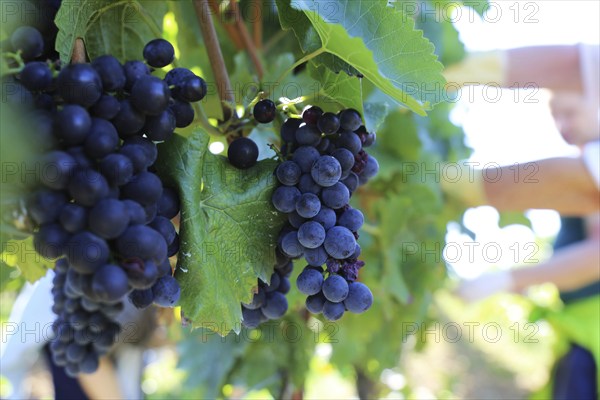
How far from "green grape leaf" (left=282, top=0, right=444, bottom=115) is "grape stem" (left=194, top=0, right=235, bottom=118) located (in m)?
0.15


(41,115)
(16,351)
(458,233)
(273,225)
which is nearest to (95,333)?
(273,225)

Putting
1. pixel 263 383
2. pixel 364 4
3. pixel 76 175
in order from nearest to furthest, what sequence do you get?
1. pixel 76 175
2. pixel 364 4
3. pixel 263 383

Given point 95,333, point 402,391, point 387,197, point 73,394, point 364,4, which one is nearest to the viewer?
point 364,4

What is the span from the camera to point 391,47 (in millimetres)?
634

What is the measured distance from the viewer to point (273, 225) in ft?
2.13

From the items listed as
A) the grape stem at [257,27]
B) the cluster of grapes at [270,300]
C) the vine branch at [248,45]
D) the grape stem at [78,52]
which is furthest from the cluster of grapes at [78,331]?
the grape stem at [257,27]

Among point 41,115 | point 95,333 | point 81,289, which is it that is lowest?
point 95,333

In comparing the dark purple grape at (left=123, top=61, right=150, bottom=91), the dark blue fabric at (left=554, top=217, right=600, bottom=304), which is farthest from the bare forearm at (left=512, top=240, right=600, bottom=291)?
the dark purple grape at (left=123, top=61, right=150, bottom=91)

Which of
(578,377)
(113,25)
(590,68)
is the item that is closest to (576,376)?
(578,377)

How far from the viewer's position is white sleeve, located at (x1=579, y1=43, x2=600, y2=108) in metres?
1.72

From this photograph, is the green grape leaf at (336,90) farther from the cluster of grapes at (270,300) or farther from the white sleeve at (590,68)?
the white sleeve at (590,68)

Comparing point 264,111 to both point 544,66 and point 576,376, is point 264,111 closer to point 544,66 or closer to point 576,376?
point 544,66

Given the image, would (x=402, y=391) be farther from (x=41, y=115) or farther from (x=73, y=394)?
(x=41, y=115)

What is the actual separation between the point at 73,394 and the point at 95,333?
2.70ft
